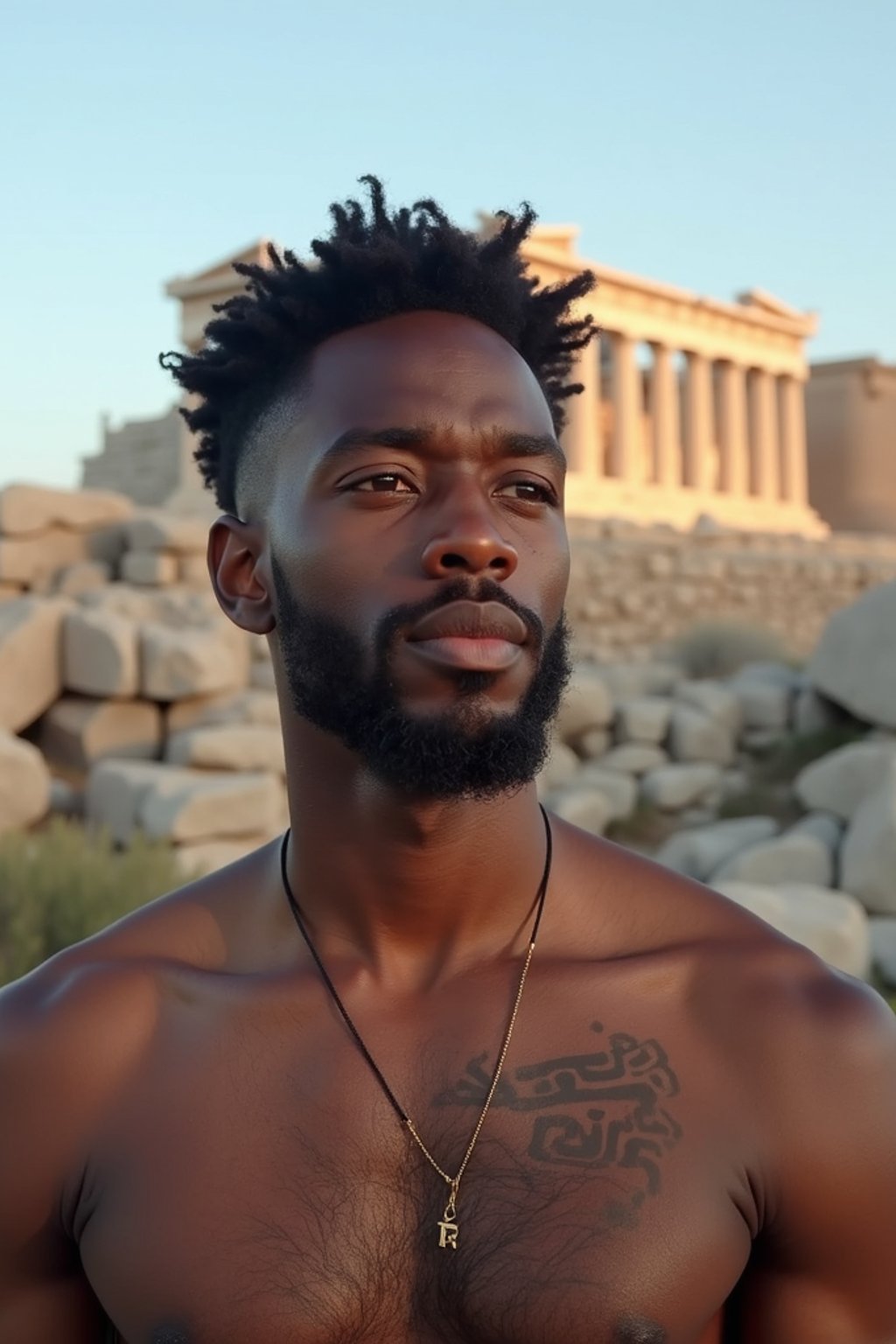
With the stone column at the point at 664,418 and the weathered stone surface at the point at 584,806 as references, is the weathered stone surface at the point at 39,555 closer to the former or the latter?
the weathered stone surface at the point at 584,806

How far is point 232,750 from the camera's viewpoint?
9.55 metres

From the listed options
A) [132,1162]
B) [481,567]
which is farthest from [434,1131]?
[481,567]

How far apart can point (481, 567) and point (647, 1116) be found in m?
0.74

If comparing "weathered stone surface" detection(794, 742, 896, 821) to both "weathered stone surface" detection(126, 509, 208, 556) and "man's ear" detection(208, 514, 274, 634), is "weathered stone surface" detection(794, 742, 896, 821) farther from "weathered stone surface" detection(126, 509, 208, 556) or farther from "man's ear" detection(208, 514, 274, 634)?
"man's ear" detection(208, 514, 274, 634)

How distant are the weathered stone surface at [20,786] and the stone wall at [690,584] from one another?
8.64m

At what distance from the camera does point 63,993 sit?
2.04 m

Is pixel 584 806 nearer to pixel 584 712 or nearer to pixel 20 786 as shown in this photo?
pixel 584 712

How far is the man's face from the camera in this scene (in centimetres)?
185

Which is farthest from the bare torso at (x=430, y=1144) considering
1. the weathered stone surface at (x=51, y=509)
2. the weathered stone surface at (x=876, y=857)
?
the weathered stone surface at (x=51, y=509)

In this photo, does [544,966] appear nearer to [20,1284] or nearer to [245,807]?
[20,1284]

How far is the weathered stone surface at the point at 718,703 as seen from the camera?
11352 millimetres

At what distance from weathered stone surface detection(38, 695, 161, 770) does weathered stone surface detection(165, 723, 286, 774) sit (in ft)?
2.06

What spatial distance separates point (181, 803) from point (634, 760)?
4.06m

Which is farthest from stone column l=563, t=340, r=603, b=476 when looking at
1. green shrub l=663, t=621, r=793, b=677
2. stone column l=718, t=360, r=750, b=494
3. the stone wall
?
green shrub l=663, t=621, r=793, b=677
